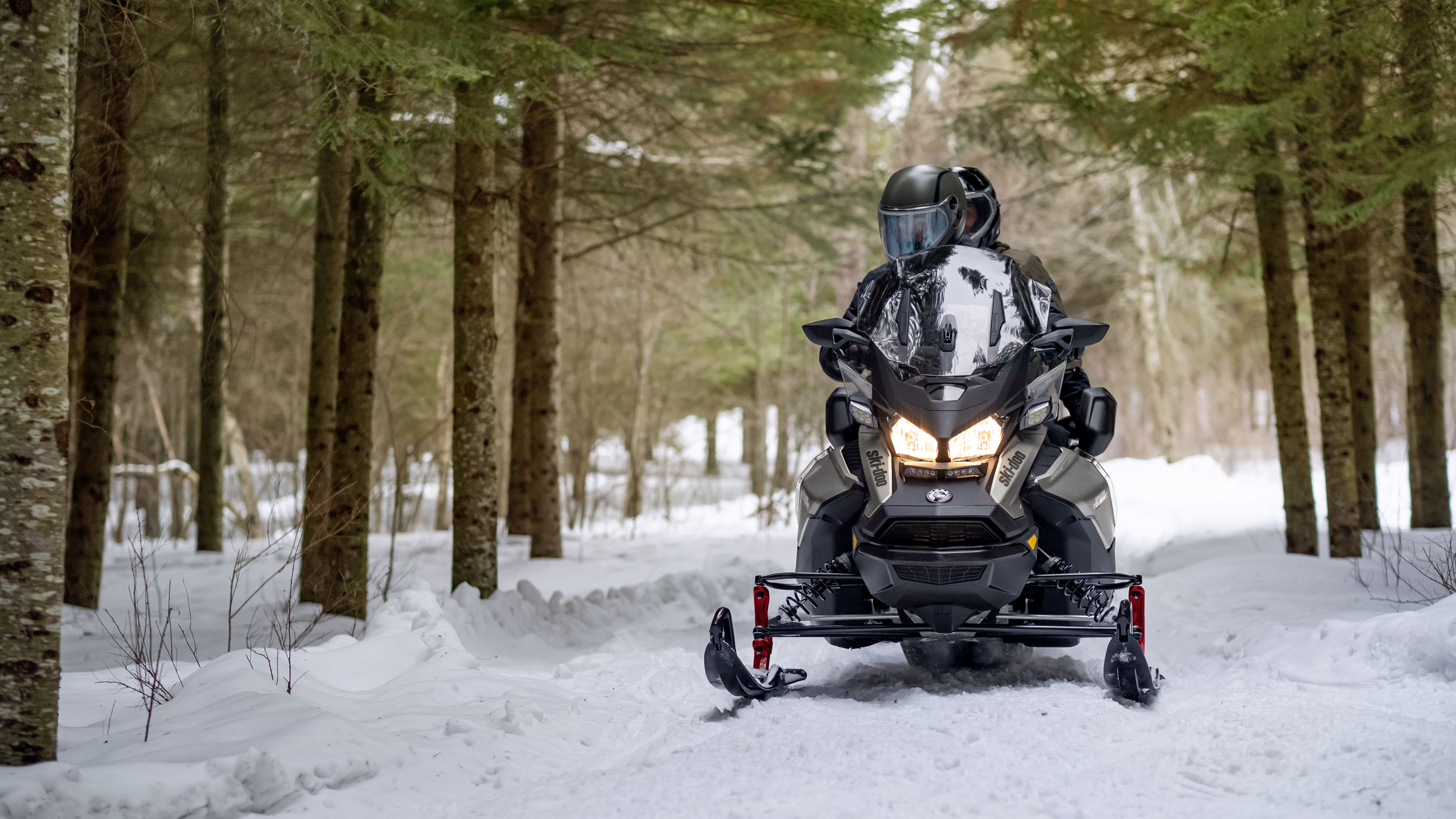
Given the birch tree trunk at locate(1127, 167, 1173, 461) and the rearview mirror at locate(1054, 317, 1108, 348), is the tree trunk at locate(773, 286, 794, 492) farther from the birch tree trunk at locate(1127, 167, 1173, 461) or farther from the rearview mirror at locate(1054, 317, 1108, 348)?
the rearview mirror at locate(1054, 317, 1108, 348)

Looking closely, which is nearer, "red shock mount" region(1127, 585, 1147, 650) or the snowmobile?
"red shock mount" region(1127, 585, 1147, 650)

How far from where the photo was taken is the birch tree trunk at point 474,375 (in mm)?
7941

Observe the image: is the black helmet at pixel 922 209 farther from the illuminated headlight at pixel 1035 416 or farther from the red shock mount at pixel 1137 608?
the red shock mount at pixel 1137 608

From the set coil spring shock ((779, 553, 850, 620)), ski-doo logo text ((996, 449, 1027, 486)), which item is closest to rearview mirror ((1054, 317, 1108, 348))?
ski-doo logo text ((996, 449, 1027, 486))

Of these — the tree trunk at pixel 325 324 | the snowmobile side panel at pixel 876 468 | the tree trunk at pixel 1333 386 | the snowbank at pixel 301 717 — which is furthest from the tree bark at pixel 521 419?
the tree trunk at pixel 1333 386

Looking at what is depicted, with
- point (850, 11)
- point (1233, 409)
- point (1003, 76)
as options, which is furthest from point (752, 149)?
point (1233, 409)

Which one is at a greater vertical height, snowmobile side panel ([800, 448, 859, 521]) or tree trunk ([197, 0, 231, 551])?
tree trunk ([197, 0, 231, 551])

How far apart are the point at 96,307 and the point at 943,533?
7802 millimetres

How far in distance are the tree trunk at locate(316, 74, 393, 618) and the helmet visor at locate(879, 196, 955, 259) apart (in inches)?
157

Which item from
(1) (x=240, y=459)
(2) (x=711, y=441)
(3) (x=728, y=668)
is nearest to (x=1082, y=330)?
(3) (x=728, y=668)

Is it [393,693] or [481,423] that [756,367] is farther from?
[393,693]

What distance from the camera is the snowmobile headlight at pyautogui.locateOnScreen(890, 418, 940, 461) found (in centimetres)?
471

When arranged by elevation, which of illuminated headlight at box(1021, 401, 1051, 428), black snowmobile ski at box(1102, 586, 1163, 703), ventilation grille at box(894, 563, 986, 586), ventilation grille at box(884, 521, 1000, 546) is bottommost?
black snowmobile ski at box(1102, 586, 1163, 703)

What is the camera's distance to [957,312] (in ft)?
16.6
